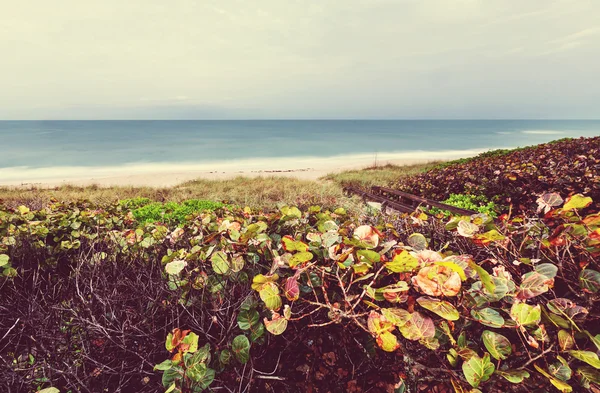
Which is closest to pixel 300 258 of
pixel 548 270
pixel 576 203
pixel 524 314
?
pixel 524 314

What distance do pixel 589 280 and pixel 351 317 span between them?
39.3 inches

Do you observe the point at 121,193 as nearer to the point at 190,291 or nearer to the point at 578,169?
the point at 190,291

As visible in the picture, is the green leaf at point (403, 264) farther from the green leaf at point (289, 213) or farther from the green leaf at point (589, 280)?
the green leaf at point (289, 213)

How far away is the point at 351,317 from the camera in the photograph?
1217 mm

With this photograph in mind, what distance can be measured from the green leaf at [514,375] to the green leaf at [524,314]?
0.17 meters

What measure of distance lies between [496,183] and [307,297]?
8442 mm

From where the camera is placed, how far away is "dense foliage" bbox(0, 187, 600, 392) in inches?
45.6

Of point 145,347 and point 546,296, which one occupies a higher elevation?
point 546,296

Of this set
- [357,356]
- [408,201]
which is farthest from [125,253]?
[408,201]

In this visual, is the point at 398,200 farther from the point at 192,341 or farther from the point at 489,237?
the point at 192,341

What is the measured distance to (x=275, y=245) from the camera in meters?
1.79

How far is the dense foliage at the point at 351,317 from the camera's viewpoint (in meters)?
1.16

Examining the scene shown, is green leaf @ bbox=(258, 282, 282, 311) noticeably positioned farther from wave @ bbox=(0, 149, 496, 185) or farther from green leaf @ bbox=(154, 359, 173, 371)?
wave @ bbox=(0, 149, 496, 185)

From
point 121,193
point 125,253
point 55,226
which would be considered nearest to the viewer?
point 125,253
